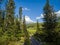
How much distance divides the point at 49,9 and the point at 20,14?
5223 centimetres

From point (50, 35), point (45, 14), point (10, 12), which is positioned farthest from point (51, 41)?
point (10, 12)

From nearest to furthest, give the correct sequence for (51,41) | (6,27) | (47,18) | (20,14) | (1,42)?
(1,42) < (51,41) < (47,18) < (6,27) < (20,14)

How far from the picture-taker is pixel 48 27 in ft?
170

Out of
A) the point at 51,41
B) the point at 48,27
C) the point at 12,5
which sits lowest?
the point at 51,41

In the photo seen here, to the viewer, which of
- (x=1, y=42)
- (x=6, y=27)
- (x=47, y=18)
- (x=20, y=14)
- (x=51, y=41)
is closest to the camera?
(x=1, y=42)

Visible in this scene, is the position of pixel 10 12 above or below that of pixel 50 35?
above

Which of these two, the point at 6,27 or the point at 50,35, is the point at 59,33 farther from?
the point at 6,27

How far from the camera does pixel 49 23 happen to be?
51.9 metres

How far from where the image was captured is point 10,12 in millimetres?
63656

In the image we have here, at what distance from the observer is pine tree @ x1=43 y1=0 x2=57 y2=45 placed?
162 ft

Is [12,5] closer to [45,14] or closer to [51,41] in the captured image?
[45,14]

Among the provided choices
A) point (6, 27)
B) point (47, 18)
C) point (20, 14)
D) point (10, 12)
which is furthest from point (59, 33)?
point (20, 14)

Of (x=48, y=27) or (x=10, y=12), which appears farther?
(x=10, y=12)

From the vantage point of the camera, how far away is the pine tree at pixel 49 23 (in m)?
49.5
